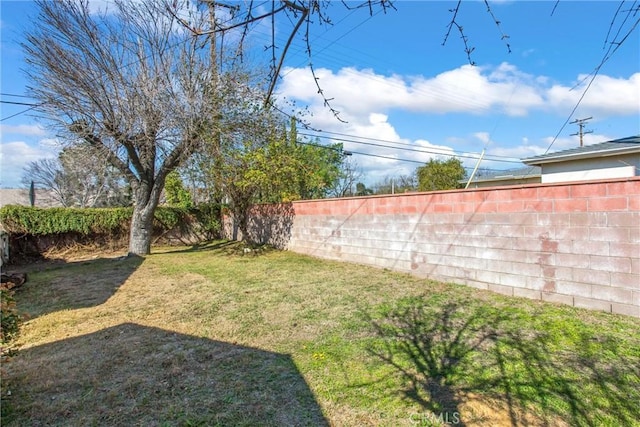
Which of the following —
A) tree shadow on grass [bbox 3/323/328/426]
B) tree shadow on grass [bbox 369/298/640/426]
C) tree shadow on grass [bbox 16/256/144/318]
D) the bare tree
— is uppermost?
the bare tree

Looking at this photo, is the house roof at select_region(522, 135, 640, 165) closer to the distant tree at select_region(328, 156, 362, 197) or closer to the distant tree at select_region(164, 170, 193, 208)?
the distant tree at select_region(164, 170, 193, 208)

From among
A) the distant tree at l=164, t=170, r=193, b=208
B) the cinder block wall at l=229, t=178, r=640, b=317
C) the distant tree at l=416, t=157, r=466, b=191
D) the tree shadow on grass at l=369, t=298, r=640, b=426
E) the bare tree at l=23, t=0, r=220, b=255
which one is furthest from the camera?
the distant tree at l=416, t=157, r=466, b=191

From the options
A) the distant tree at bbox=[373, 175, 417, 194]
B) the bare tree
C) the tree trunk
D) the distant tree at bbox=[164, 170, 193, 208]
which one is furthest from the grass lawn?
the distant tree at bbox=[373, 175, 417, 194]

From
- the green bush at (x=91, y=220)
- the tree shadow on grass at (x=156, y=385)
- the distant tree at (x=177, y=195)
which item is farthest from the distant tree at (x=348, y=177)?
the tree shadow on grass at (x=156, y=385)

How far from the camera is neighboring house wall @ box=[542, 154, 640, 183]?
8273 mm

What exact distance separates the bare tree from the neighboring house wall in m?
9.64

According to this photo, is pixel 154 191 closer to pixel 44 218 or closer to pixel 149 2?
pixel 44 218

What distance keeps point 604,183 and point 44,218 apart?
1367 cm

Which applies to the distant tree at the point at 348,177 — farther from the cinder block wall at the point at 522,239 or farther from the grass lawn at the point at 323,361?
the grass lawn at the point at 323,361

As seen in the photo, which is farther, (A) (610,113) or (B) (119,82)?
(B) (119,82)

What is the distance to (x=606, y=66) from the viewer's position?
1730 millimetres

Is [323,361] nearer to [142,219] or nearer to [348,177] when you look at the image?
[142,219]

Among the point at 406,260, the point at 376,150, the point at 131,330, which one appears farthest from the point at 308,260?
the point at 376,150

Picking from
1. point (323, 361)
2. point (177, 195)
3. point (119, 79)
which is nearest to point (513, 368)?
point (323, 361)
